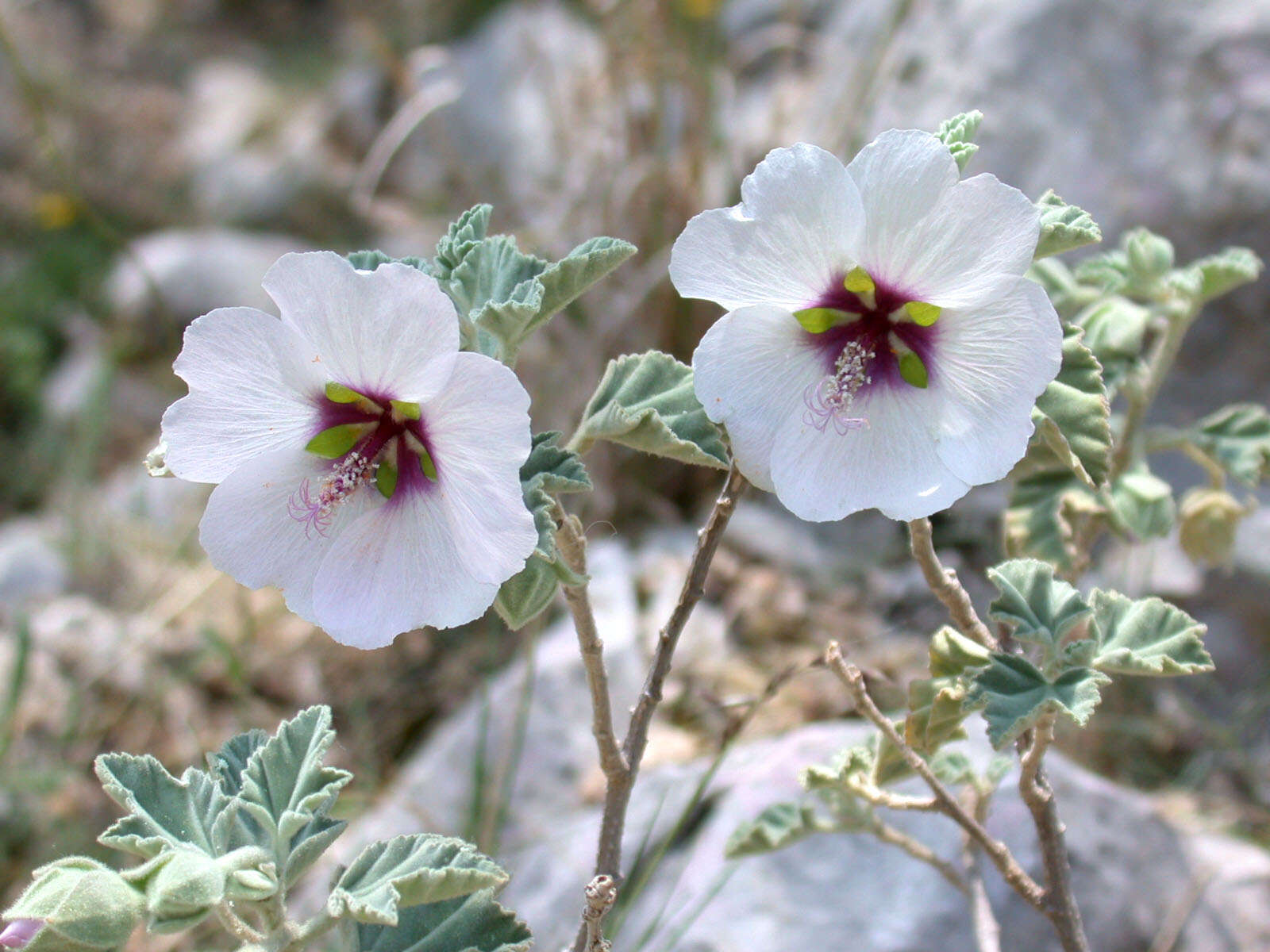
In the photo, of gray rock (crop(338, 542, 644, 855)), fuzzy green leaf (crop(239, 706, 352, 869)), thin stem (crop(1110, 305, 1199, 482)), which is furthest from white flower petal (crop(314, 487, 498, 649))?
gray rock (crop(338, 542, 644, 855))

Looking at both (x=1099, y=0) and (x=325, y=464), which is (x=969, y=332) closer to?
(x=325, y=464)

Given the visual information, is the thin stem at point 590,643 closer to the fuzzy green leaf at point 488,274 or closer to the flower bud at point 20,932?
the fuzzy green leaf at point 488,274

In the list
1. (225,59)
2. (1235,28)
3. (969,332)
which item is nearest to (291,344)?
(969,332)

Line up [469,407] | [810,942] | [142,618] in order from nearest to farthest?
[469,407], [810,942], [142,618]

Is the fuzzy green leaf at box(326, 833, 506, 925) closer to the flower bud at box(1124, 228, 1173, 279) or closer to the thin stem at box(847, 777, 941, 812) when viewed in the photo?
the thin stem at box(847, 777, 941, 812)

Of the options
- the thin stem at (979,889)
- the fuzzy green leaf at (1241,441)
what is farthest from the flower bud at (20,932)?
the fuzzy green leaf at (1241,441)
